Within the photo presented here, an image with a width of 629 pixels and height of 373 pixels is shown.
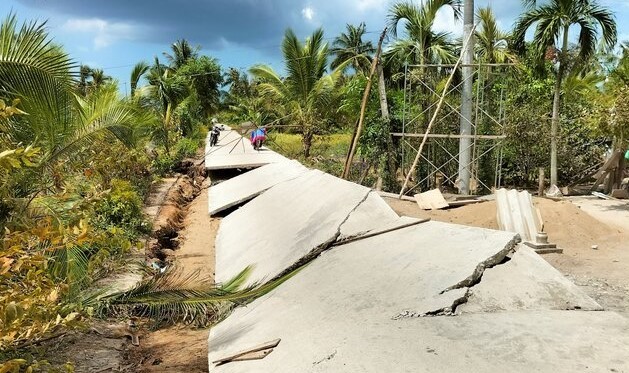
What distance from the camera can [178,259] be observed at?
9.02 m

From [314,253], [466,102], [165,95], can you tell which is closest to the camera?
[314,253]

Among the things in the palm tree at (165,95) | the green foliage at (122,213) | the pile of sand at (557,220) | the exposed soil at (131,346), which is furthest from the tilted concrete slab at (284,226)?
the palm tree at (165,95)

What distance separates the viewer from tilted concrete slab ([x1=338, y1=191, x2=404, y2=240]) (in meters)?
6.02

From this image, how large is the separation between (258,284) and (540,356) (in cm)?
318

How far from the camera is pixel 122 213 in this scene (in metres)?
9.47

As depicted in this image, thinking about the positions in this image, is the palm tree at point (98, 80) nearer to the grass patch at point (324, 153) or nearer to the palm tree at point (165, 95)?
the palm tree at point (165, 95)

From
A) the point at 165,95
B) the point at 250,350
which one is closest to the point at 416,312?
the point at 250,350

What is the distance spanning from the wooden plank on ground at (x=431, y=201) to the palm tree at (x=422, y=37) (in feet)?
16.7

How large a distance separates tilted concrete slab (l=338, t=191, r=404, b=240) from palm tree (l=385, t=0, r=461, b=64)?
8.79 metres

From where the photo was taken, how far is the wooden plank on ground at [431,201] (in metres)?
10.5

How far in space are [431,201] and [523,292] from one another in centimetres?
681

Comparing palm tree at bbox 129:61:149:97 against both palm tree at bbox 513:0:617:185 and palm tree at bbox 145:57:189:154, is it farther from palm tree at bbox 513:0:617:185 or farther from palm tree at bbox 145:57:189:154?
palm tree at bbox 513:0:617:185

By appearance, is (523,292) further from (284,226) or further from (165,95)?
(165,95)

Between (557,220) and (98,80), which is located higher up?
(98,80)
